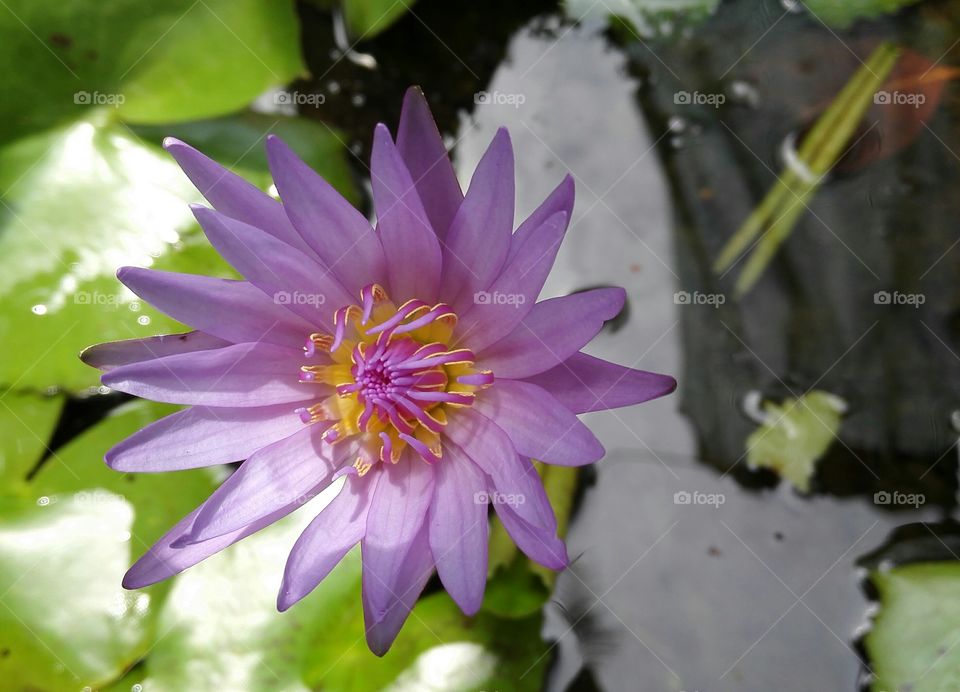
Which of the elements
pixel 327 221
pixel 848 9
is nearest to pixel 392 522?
pixel 327 221

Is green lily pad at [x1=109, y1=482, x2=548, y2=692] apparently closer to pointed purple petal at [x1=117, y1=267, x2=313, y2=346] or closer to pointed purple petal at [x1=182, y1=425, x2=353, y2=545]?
pointed purple petal at [x1=182, y1=425, x2=353, y2=545]

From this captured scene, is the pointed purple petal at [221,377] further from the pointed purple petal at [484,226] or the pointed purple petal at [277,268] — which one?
the pointed purple petal at [484,226]

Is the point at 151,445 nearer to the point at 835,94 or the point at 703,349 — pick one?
the point at 703,349

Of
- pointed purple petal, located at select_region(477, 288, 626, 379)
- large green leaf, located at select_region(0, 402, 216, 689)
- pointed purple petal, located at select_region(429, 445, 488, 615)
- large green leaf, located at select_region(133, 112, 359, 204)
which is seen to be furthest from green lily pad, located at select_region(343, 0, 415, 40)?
pointed purple petal, located at select_region(429, 445, 488, 615)

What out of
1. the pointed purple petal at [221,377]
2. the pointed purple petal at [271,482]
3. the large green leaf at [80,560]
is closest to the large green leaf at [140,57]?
the large green leaf at [80,560]

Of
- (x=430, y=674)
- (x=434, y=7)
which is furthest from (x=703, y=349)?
(x=434, y=7)

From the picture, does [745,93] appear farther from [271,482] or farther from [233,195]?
[271,482]

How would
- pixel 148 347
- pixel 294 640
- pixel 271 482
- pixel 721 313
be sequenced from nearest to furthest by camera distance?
pixel 271 482 → pixel 148 347 → pixel 294 640 → pixel 721 313
